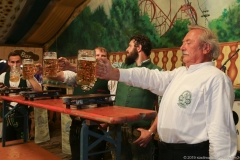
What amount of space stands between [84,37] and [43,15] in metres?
1.24

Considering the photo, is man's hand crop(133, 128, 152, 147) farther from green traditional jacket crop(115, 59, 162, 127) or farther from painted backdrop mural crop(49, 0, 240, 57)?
painted backdrop mural crop(49, 0, 240, 57)

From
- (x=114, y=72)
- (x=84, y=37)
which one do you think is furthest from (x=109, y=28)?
(x=114, y=72)

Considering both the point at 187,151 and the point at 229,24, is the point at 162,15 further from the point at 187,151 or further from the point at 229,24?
the point at 187,151

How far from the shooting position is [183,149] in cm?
152

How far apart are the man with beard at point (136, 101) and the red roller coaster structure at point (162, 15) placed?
1101 mm

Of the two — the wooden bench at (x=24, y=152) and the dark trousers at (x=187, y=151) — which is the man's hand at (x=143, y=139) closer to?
the dark trousers at (x=187, y=151)

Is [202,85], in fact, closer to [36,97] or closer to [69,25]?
[36,97]

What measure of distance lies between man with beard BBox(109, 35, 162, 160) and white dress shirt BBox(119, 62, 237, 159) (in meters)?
0.67

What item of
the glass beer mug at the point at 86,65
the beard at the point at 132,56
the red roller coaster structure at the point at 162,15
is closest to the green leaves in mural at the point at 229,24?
the red roller coaster structure at the point at 162,15

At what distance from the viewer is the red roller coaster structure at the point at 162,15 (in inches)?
132

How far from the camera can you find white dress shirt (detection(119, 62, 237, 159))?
1.38 m

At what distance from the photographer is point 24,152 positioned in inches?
96.4

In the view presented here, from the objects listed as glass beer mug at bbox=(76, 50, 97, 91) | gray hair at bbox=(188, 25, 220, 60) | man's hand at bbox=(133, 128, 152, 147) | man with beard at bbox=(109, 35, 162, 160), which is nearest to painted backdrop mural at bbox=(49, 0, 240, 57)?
man with beard at bbox=(109, 35, 162, 160)

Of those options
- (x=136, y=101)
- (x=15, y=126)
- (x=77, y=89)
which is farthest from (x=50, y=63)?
(x=15, y=126)
